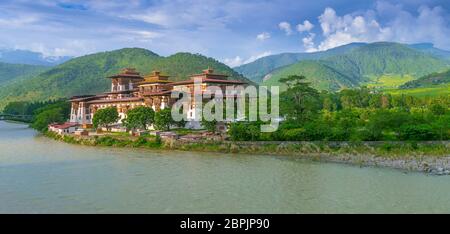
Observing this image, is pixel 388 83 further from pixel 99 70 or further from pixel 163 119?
pixel 163 119

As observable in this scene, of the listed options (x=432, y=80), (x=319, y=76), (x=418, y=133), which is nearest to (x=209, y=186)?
(x=418, y=133)

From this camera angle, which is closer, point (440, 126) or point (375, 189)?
point (375, 189)

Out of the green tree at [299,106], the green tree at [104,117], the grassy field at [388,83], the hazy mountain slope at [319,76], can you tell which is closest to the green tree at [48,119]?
the green tree at [104,117]

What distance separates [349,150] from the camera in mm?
26578

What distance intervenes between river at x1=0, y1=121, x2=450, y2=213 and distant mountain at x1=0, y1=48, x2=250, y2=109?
6220 centimetres

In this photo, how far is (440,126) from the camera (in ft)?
93.5

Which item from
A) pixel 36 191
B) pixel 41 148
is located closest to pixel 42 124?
pixel 41 148

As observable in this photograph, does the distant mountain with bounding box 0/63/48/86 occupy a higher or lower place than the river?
higher

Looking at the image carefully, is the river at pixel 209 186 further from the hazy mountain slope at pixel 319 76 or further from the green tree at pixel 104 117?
the hazy mountain slope at pixel 319 76

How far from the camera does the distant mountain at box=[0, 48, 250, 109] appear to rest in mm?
94000

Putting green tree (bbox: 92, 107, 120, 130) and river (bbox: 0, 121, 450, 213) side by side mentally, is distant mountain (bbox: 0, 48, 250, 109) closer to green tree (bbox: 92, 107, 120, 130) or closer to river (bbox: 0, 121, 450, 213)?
green tree (bbox: 92, 107, 120, 130)

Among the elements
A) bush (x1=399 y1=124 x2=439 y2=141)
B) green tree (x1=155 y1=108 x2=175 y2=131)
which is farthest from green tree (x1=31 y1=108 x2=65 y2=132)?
bush (x1=399 y1=124 x2=439 y2=141)
